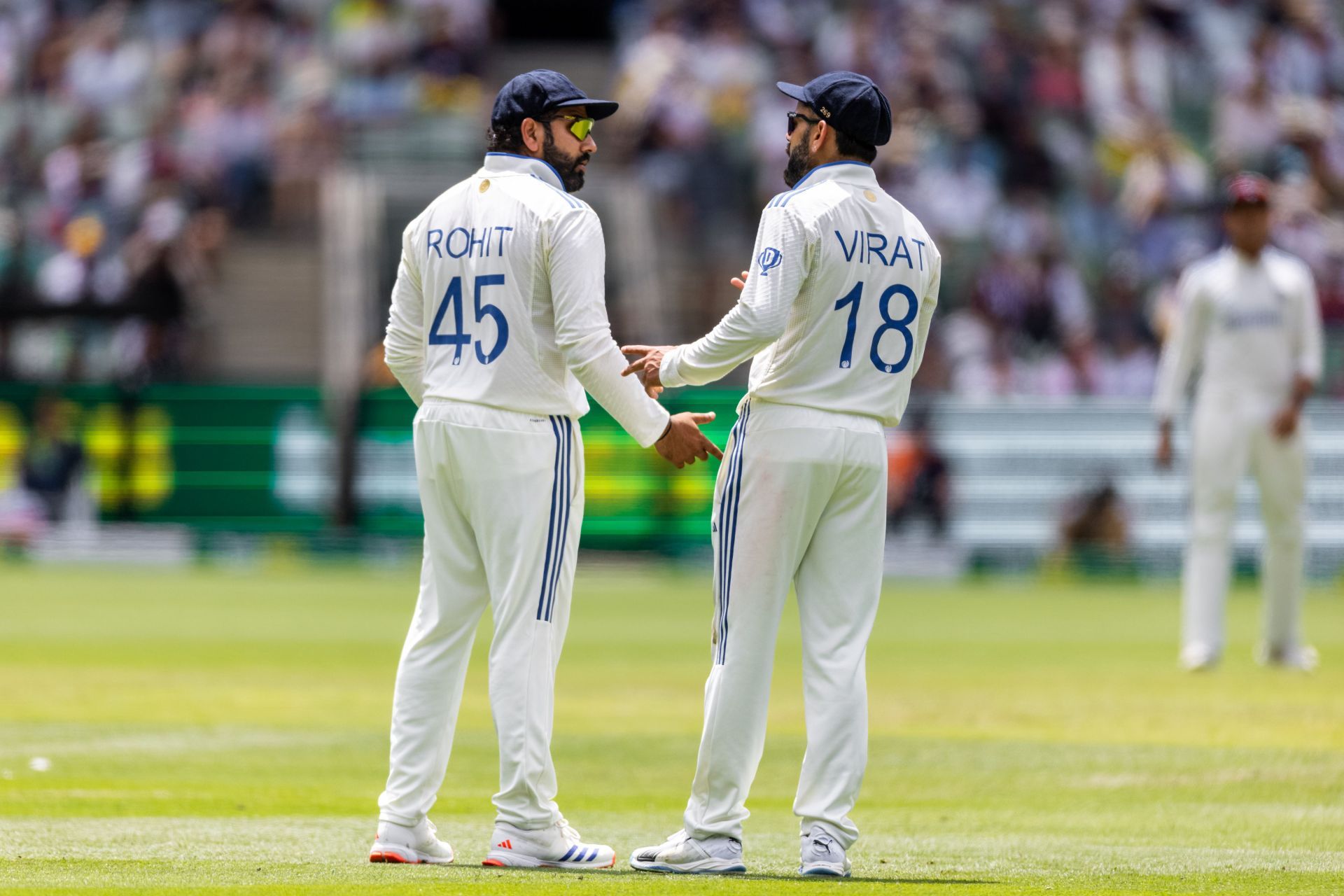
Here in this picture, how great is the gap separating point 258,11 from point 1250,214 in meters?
18.1

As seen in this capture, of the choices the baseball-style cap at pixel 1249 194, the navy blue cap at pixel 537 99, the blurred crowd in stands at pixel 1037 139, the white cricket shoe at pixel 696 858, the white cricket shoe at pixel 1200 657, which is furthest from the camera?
the blurred crowd in stands at pixel 1037 139

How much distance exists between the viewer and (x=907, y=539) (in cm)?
2272

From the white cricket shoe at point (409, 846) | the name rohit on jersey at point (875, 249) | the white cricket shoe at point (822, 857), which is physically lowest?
the white cricket shoe at point (409, 846)

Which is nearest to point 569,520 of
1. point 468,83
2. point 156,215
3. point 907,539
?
point 907,539

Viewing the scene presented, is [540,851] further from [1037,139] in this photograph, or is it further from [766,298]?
[1037,139]

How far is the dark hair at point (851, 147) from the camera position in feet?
21.4

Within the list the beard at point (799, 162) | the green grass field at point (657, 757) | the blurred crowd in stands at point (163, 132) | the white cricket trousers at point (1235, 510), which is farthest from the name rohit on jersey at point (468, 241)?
the blurred crowd in stands at point (163, 132)

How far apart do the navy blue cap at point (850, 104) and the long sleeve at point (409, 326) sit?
132 cm

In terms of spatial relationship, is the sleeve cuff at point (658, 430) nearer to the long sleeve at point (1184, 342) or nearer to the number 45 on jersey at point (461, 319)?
the number 45 on jersey at point (461, 319)

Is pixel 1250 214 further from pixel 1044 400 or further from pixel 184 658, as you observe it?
pixel 1044 400

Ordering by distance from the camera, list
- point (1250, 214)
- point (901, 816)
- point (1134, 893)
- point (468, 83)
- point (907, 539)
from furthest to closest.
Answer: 1. point (468, 83)
2. point (907, 539)
3. point (1250, 214)
4. point (901, 816)
5. point (1134, 893)

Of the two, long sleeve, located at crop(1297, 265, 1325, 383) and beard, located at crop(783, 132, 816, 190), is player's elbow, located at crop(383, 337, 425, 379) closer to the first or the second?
beard, located at crop(783, 132, 816, 190)

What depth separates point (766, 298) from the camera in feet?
20.6

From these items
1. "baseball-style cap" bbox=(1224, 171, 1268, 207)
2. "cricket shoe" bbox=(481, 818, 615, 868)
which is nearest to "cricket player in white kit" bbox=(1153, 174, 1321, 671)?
"baseball-style cap" bbox=(1224, 171, 1268, 207)
